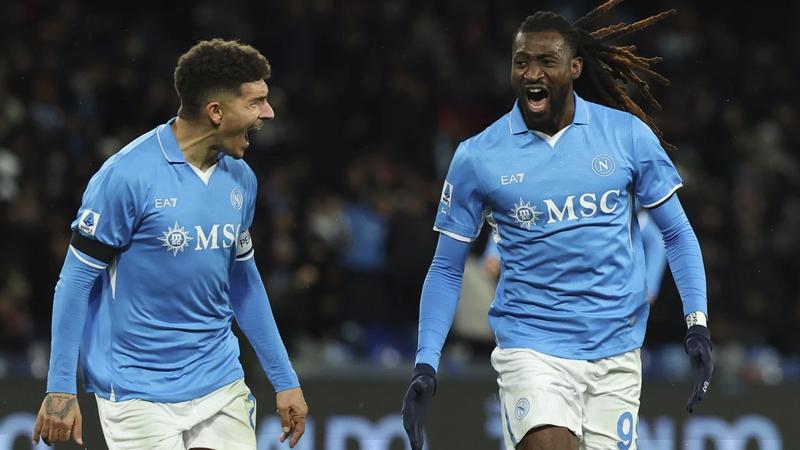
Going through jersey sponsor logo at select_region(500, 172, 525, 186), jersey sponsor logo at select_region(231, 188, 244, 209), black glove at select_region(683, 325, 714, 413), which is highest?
jersey sponsor logo at select_region(500, 172, 525, 186)

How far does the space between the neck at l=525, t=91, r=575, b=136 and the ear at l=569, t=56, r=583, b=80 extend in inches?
2.6

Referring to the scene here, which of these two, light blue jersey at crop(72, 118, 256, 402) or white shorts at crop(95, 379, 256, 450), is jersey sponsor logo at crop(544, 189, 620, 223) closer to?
light blue jersey at crop(72, 118, 256, 402)

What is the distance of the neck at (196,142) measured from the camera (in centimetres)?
498

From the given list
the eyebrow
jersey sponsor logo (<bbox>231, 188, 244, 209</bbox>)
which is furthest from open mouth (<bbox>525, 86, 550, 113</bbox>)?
jersey sponsor logo (<bbox>231, 188, 244, 209</bbox>)

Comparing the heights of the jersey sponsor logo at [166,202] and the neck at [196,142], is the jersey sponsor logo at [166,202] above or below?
below

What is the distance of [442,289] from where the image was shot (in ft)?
17.0

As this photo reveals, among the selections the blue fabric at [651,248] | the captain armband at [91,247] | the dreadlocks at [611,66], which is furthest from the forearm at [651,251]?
the captain armband at [91,247]

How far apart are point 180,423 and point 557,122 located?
170 centimetres

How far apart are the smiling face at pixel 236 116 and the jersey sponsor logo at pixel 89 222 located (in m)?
0.52

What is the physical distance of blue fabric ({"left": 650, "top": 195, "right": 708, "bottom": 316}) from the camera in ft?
16.4

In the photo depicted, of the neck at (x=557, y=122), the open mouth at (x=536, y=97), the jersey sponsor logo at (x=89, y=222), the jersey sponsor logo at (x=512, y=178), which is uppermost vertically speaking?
the open mouth at (x=536, y=97)

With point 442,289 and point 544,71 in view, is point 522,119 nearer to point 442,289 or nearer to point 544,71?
point 544,71

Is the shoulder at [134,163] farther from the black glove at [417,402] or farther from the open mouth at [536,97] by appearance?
the open mouth at [536,97]

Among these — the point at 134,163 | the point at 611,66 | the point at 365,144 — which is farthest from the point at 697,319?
the point at 365,144
